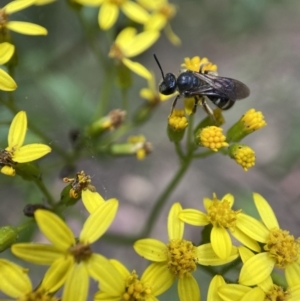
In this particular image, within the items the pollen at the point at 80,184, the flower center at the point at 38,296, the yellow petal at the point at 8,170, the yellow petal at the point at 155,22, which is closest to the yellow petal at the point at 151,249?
the pollen at the point at 80,184

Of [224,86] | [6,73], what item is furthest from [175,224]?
[6,73]

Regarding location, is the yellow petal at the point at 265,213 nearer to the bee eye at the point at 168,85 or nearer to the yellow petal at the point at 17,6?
the bee eye at the point at 168,85

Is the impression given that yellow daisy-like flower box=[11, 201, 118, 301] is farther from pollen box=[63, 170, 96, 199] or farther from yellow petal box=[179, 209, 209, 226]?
yellow petal box=[179, 209, 209, 226]

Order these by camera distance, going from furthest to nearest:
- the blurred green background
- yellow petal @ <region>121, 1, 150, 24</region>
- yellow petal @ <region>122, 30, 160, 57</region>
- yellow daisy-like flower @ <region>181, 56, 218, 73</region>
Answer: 1. the blurred green background
2. yellow petal @ <region>121, 1, 150, 24</region>
3. yellow petal @ <region>122, 30, 160, 57</region>
4. yellow daisy-like flower @ <region>181, 56, 218, 73</region>

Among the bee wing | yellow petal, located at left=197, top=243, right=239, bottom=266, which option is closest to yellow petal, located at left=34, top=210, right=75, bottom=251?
yellow petal, located at left=197, top=243, right=239, bottom=266

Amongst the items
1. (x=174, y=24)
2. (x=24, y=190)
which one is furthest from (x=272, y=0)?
(x=24, y=190)
